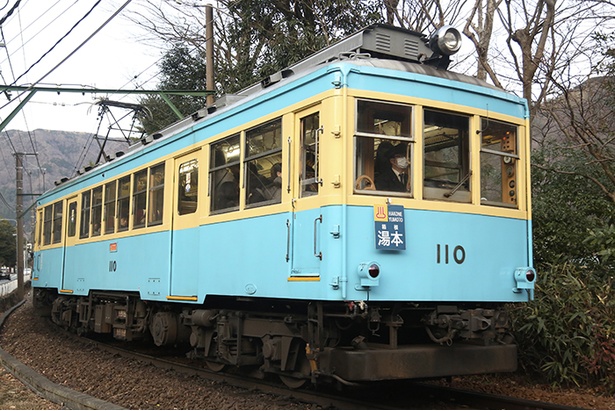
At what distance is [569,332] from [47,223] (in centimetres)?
1212

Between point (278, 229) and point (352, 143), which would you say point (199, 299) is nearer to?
point (278, 229)

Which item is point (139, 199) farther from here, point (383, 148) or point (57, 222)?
point (57, 222)

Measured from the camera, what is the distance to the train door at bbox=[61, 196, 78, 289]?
1302cm

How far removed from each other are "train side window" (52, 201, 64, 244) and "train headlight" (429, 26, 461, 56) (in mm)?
10050

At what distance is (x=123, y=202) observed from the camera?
34.4ft

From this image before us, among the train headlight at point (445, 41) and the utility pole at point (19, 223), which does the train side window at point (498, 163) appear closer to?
the train headlight at point (445, 41)

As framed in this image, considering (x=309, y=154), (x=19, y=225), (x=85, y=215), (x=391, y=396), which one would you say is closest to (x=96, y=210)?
(x=85, y=215)

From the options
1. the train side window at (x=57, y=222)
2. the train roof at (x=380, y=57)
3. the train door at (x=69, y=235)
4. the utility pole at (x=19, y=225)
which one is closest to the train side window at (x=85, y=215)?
the train door at (x=69, y=235)

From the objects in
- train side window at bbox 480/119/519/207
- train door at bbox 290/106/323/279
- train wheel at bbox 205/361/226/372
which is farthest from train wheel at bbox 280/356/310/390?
train side window at bbox 480/119/519/207

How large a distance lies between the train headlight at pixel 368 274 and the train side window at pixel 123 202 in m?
5.66

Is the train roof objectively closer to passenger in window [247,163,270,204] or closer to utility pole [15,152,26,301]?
passenger in window [247,163,270,204]

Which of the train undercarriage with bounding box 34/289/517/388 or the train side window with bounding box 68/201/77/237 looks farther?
the train side window with bounding box 68/201/77/237

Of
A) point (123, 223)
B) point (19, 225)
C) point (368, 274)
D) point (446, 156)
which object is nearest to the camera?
point (368, 274)

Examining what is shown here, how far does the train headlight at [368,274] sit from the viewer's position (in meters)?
5.51
